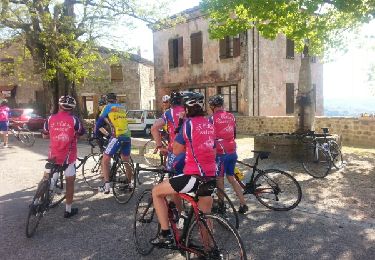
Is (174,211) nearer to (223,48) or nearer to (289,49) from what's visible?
(223,48)

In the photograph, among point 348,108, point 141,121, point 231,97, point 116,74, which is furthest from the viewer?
point 348,108

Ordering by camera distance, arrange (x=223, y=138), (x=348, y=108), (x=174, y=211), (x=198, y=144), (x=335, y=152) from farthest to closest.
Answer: (x=348, y=108) → (x=335, y=152) → (x=223, y=138) → (x=174, y=211) → (x=198, y=144)

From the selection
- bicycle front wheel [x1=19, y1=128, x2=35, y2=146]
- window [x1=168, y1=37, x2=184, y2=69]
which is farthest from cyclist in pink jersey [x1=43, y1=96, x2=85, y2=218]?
Answer: window [x1=168, y1=37, x2=184, y2=69]

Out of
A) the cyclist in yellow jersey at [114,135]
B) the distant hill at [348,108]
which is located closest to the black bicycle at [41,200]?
the cyclist in yellow jersey at [114,135]

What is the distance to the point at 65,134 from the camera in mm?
5625

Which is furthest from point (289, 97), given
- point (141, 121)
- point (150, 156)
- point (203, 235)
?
point (203, 235)

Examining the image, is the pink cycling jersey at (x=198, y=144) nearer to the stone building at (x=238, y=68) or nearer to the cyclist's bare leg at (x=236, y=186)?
the cyclist's bare leg at (x=236, y=186)

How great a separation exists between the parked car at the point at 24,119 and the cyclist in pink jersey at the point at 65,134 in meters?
17.9

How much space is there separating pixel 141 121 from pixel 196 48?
646 cm

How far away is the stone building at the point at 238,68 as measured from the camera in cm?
2073

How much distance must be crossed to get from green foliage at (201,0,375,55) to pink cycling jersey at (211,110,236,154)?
461 centimetres

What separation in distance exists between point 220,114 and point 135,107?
1165 inches

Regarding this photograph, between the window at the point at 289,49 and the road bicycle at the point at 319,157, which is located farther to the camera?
the window at the point at 289,49

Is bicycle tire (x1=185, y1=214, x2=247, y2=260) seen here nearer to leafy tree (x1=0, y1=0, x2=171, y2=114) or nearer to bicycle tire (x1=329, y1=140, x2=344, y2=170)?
bicycle tire (x1=329, y1=140, x2=344, y2=170)
